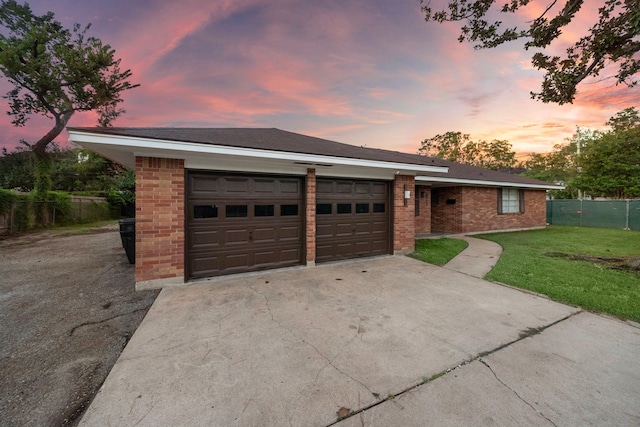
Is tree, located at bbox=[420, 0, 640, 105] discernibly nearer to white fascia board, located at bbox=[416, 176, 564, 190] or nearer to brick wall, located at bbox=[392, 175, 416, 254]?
brick wall, located at bbox=[392, 175, 416, 254]

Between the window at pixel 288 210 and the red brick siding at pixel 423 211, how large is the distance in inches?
297

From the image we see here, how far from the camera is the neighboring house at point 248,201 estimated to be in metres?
4.54

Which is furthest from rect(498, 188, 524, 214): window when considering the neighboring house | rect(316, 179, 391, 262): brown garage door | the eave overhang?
rect(316, 179, 391, 262): brown garage door

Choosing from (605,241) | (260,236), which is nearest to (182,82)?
(260,236)

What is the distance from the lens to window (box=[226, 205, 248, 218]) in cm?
530

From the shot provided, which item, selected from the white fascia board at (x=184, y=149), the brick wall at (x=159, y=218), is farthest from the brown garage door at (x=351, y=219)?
the brick wall at (x=159, y=218)

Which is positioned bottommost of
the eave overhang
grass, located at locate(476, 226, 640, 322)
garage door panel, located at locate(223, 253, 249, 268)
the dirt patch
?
grass, located at locate(476, 226, 640, 322)

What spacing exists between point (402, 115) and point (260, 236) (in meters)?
8.52

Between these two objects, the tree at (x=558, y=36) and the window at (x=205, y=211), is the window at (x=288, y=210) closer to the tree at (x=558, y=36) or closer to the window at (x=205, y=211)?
the window at (x=205, y=211)

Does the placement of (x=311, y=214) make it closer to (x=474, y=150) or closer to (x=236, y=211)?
(x=236, y=211)

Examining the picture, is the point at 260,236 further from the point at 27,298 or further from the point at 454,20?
the point at 454,20

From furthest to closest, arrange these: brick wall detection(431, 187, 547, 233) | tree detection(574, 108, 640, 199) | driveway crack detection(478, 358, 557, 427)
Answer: tree detection(574, 108, 640, 199)
brick wall detection(431, 187, 547, 233)
driveway crack detection(478, 358, 557, 427)

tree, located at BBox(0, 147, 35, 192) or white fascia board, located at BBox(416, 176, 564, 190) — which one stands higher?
tree, located at BBox(0, 147, 35, 192)

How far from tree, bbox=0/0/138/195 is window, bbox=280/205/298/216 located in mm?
17376
